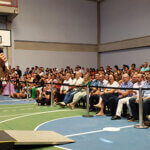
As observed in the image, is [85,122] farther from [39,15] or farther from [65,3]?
[65,3]

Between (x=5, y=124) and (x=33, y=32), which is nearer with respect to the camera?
(x=5, y=124)

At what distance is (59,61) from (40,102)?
36.2 ft

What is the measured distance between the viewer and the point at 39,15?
19703 mm

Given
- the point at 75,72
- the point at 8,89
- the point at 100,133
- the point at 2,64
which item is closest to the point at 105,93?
the point at 100,133

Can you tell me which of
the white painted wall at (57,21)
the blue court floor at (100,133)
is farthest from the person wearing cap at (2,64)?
the white painted wall at (57,21)

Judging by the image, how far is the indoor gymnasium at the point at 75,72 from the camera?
17.3 feet

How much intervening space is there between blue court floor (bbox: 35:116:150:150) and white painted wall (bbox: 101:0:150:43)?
12574 millimetres

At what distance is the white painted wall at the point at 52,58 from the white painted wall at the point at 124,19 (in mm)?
2311

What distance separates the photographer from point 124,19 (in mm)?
19297

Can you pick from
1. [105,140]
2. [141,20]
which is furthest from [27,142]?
[141,20]

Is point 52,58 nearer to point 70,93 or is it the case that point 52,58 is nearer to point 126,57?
point 126,57

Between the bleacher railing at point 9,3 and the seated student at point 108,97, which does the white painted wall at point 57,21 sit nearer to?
the bleacher railing at point 9,3

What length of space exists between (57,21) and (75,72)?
7.46 metres

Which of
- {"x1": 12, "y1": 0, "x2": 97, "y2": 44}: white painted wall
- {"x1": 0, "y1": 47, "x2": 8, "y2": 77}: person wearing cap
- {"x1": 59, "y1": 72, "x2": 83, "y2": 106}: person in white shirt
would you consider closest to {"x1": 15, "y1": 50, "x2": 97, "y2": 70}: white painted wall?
{"x1": 12, "y1": 0, "x2": 97, "y2": 44}: white painted wall
